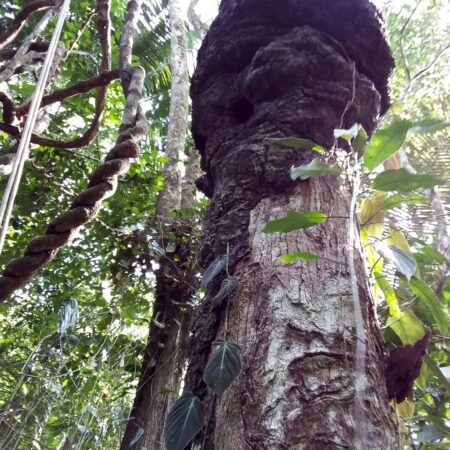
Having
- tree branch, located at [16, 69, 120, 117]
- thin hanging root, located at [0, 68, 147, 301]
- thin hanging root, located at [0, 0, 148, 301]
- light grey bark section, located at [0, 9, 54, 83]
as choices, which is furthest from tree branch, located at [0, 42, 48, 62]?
thin hanging root, located at [0, 68, 147, 301]

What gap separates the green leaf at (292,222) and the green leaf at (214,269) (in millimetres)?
152

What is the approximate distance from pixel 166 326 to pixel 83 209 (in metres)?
1.20

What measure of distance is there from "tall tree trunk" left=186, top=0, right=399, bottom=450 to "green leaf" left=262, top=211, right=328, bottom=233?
0.06 metres

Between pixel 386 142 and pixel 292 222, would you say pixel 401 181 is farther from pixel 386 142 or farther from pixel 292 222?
pixel 292 222

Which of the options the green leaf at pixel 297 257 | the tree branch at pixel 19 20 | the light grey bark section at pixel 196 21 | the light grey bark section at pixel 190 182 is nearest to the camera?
the green leaf at pixel 297 257

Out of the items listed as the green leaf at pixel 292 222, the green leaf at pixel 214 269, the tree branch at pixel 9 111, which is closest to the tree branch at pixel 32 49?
the tree branch at pixel 9 111

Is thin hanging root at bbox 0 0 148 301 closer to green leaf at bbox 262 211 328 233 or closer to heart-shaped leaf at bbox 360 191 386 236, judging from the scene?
green leaf at bbox 262 211 328 233

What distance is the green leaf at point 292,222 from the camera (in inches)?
28.7

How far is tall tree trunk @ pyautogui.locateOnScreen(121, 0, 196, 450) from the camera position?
183 centimetres

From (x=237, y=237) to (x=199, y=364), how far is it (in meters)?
0.25

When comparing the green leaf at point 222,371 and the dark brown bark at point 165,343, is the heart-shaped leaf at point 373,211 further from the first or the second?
the dark brown bark at point 165,343

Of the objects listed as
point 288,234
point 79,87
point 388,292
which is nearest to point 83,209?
point 288,234

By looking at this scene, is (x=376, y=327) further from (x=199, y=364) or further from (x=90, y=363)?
(x=90, y=363)

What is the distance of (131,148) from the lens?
1163mm
